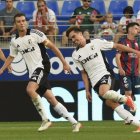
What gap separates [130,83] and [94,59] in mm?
3302

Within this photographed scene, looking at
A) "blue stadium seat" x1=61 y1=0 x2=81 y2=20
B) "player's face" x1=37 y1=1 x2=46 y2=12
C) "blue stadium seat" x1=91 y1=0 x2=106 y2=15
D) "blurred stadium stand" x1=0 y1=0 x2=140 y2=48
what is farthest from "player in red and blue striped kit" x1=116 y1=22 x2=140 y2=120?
"blue stadium seat" x1=61 y1=0 x2=81 y2=20

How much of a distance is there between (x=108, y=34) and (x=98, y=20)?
121cm

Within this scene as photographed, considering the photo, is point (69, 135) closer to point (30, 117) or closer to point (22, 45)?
point (22, 45)

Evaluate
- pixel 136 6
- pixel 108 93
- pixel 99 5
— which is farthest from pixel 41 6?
pixel 108 93

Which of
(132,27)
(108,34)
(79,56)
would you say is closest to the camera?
(79,56)

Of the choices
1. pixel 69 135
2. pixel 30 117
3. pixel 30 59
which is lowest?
pixel 30 117

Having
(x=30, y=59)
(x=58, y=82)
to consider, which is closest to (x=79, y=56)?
(x=30, y=59)

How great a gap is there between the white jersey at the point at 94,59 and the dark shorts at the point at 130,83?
122 inches

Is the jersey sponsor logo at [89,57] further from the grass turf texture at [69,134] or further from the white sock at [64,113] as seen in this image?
the grass turf texture at [69,134]

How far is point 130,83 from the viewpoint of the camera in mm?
16703

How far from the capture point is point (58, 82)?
18.6 m

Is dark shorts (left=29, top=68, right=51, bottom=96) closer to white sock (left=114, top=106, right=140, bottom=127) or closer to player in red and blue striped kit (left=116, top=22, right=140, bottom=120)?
white sock (left=114, top=106, right=140, bottom=127)

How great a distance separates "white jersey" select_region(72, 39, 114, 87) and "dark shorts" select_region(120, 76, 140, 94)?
3.09 metres

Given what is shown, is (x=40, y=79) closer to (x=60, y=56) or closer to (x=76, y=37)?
(x=60, y=56)
